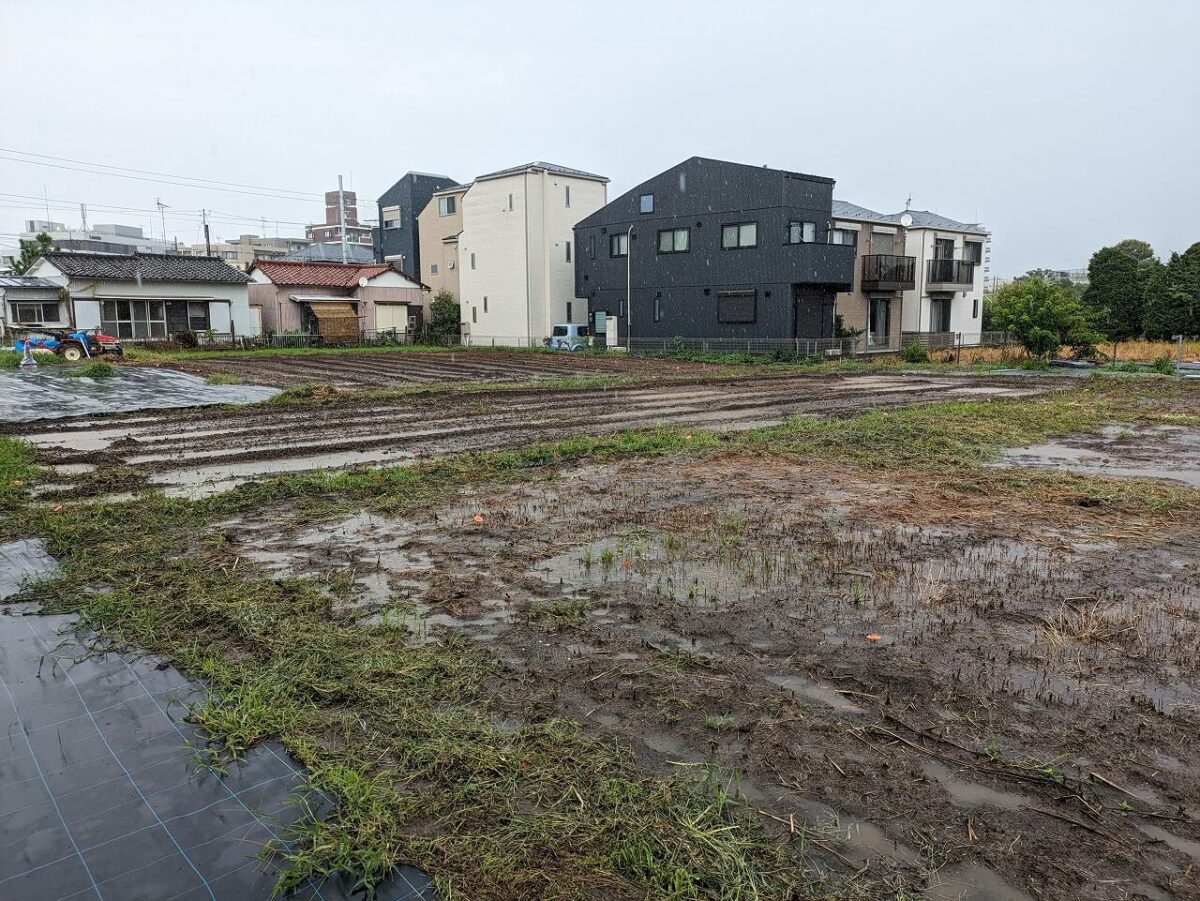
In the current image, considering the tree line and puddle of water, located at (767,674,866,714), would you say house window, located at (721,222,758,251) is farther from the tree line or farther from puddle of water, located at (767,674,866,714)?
puddle of water, located at (767,674,866,714)

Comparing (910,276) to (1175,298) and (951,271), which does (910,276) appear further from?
(1175,298)

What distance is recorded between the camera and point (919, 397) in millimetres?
17016

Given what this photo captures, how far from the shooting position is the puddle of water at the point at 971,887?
2400mm

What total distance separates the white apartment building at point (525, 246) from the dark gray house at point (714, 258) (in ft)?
4.74

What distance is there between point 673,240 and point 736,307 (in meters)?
4.06

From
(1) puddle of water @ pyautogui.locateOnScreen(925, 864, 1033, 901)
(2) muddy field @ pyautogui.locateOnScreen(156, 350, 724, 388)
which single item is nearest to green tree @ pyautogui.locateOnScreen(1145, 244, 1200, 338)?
(2) muddy field @ pyautogui.locateOnScreen(156, 350, 724, 388)

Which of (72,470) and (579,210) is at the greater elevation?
(579,210)

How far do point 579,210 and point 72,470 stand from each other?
1201 inches

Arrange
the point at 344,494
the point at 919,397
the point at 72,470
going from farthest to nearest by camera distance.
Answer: the point at 919,397
the point at 72,470
the point at 344,494

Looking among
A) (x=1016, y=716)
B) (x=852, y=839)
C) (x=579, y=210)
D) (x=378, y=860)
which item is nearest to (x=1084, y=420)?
(x=1016, y=716)

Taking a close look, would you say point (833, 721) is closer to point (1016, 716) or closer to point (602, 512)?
point (1016, 716)

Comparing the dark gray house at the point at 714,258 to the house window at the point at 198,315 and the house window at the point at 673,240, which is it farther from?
the house window at the point at 198,315

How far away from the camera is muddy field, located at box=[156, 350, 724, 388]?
20891 mm

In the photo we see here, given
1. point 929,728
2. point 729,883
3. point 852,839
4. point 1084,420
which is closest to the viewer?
point 729,883
